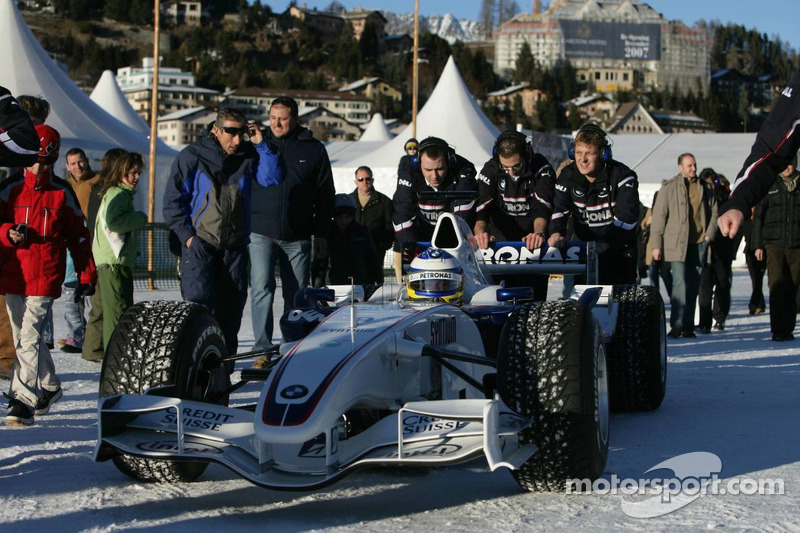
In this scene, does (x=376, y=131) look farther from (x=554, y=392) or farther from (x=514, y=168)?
(x=554, y=392)

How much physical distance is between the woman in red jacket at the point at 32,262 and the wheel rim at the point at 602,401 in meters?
3.31

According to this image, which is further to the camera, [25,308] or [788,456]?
[25,308]

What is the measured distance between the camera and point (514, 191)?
10.5 meters

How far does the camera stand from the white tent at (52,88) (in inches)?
961

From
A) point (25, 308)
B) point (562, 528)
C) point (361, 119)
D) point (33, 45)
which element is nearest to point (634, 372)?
point (562, 528)

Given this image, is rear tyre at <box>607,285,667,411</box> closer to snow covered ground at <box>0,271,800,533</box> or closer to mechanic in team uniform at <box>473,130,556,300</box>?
snow covered ground at <box>0,271,800,533</box>

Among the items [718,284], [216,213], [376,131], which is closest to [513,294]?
[216,213]

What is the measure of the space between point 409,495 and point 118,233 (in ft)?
18.2

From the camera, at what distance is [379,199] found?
1418cm

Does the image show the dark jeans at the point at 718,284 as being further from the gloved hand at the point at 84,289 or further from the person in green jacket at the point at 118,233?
the gloved hand at the point at 84,289

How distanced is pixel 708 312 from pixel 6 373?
8990 millimetres

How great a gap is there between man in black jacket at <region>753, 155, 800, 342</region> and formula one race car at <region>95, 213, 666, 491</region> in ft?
24.6

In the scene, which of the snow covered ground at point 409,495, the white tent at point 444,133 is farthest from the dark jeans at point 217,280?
the white tent at point 444,133

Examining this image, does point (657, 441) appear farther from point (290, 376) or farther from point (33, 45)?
point (33, 45)
